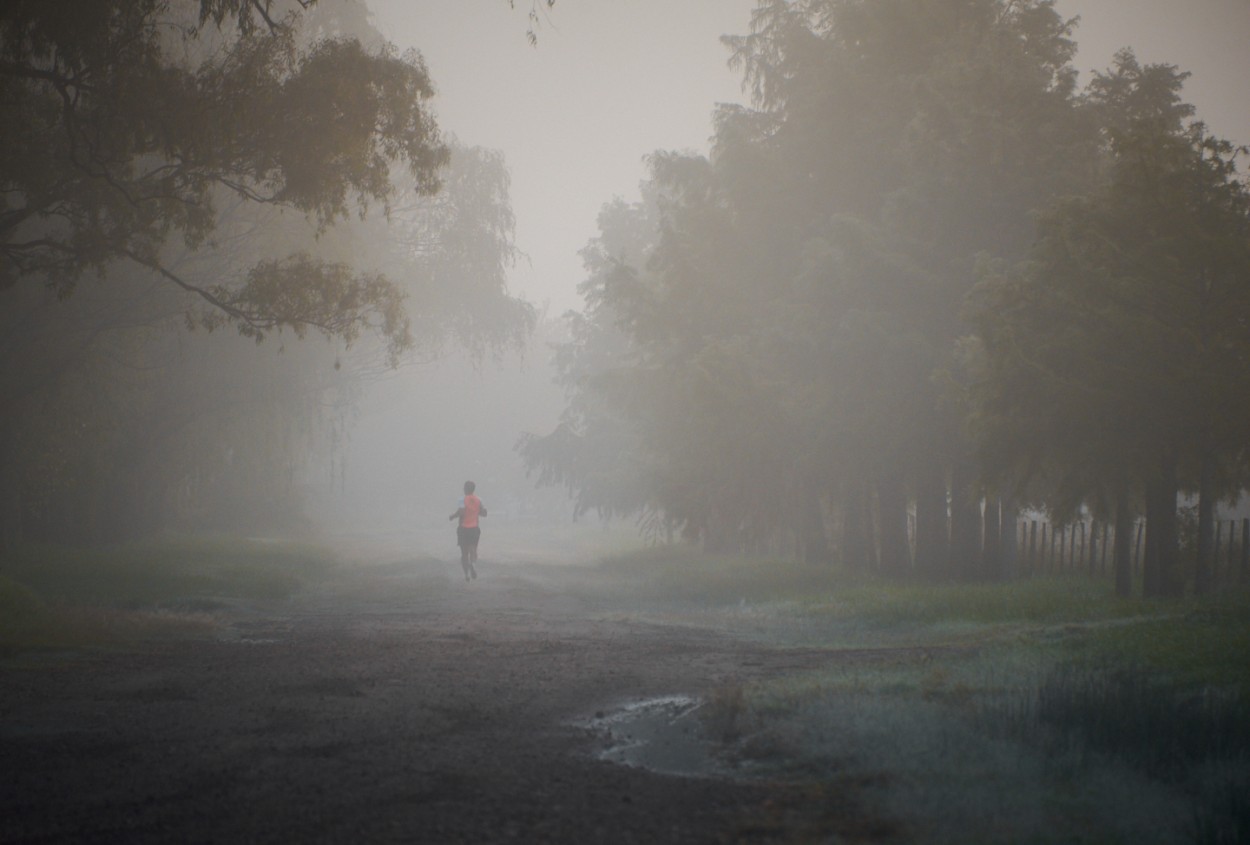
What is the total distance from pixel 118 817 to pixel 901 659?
296 inches

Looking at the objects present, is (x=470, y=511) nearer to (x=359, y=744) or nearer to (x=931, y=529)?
(x=931, y=529)

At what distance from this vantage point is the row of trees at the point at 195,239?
14.2 m

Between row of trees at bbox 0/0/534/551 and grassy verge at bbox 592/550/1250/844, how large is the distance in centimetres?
1055

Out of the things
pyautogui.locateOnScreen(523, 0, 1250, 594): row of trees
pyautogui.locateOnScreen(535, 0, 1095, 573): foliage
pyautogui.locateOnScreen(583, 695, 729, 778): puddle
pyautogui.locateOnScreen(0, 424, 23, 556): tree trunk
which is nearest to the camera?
pyautogui.locateOnScreen(583, 695, 729, 778): puddle

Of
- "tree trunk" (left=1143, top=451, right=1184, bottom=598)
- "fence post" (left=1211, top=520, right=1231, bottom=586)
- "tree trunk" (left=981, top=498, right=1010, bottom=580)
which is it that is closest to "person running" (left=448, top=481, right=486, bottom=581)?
"tree trunk" (left=981, top=498, right=1010, bottom=580)

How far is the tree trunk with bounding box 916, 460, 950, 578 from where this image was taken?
21609mm

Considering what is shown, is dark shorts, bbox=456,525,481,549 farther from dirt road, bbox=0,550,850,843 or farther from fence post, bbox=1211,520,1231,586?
fence post, bbox=1211,520,1231,586

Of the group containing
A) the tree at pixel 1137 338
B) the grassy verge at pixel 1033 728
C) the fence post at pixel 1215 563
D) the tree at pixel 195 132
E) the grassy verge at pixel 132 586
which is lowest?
the grassy verge at pixel 132 586

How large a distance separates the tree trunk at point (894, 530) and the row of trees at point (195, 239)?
11.3 metres

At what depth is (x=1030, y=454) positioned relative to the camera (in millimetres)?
14672

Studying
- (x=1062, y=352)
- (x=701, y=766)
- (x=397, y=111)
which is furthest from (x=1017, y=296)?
(x=701, y=766)

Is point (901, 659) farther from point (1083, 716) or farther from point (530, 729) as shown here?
point (530, 729)

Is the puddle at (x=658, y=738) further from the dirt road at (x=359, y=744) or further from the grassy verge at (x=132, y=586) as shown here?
the grassy verge at (x=132, y=586)

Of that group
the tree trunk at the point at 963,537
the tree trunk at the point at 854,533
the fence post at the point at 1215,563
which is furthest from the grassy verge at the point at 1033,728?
the tree trunk at the point at 854,533
